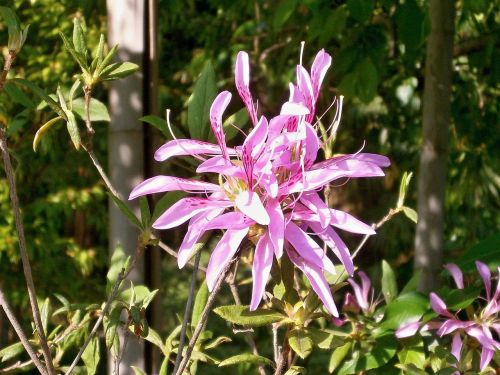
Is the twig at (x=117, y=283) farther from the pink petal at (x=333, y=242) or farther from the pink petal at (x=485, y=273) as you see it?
the pink petal at (x=485, y=273)

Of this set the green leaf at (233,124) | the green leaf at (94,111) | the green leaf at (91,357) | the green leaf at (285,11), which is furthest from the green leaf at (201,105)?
the green leaf at (285,11)

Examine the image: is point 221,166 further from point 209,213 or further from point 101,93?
point 101,93

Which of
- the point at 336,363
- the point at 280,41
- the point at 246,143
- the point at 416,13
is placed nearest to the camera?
the point at 246,143

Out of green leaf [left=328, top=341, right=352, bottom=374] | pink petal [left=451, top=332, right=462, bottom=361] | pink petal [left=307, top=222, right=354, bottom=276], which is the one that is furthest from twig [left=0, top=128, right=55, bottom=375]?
pink petal [left=451, top=332, right=462, bottom=361]

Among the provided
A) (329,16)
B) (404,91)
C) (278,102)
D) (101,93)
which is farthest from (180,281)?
(329,16)

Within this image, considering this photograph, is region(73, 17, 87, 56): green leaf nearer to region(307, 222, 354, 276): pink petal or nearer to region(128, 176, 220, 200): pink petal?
region(128, 176, 220, 200): pink petal

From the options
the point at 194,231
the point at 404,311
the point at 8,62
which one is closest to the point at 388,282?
the point at 404,311

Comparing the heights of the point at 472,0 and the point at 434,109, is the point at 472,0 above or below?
above
